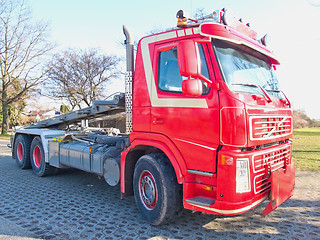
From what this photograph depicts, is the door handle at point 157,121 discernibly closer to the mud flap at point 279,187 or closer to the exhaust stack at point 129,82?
the exhaust stack at point 129,82

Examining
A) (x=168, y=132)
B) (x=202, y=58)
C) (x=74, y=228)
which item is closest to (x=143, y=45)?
(x=202, y=58)

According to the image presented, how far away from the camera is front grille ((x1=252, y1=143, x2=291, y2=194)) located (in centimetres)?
338

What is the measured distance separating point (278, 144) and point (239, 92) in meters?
1.23

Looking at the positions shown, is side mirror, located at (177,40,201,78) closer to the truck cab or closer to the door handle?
the truck cab

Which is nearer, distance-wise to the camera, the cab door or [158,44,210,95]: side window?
the cab door

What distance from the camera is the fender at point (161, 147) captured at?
3659 mm

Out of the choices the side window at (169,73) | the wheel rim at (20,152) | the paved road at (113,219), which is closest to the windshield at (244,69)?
the side window at (169,73)

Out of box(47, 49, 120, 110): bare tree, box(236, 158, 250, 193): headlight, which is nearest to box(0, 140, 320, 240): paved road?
box(236, 158, 250, 193): headlight

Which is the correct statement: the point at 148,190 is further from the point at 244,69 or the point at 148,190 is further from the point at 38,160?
the point at 38,160

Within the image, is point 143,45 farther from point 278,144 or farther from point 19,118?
point 19,118

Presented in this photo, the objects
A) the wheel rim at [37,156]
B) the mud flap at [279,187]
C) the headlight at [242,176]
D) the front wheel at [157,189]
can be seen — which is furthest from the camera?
the wheel rim at [37,156]

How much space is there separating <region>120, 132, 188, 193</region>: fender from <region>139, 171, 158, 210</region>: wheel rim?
0.41m

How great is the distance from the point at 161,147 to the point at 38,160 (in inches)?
202

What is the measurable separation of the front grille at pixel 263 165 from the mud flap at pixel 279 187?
0.34 feet
